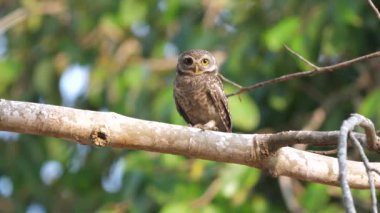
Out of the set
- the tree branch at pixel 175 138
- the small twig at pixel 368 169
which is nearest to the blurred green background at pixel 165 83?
the tree branch at pixel 175 138

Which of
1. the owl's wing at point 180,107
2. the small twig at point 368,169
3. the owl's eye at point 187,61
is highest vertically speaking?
the owl's eye at point 187,61

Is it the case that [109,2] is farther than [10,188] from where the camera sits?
No

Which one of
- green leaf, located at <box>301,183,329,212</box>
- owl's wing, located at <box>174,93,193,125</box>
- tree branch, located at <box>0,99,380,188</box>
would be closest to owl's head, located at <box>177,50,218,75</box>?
owl's wing, located at <box>174,93,193,125</box>

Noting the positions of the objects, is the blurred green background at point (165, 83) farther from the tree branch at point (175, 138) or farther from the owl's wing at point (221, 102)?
the tree branch at point (175, 138)

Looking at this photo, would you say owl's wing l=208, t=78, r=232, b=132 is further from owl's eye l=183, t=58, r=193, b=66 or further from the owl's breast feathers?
owl's eye l=183, t=58, r=193, b=66

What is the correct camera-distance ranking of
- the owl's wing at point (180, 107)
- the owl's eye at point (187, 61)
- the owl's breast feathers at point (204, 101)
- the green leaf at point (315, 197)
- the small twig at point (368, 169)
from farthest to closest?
the owl's eye at point (187, 61)
the owl's wing at point (180, 107)
the owl's breast feathers at point (204, 101)
the green leaf at point (315, 197)
the small twig at point (368, 169)

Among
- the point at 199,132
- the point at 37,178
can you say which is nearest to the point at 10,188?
the point at 37,178

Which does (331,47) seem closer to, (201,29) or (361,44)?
(361,44)
